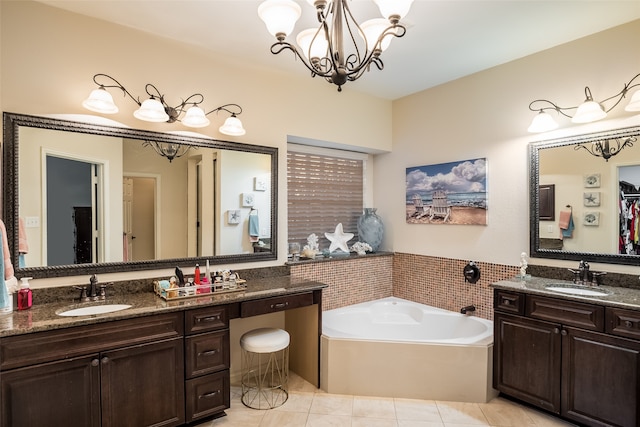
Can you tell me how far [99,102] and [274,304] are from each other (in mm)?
1780

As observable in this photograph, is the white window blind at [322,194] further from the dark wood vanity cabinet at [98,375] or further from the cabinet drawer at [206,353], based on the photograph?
the dark wood vanity cabinet at [98,375]

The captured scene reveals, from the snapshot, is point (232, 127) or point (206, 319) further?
point (232, 127)

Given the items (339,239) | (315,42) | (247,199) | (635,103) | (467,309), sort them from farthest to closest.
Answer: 1. (339,239)
2. (467,309)
3. (247,199)
4. (635,103)
5. (315,42)

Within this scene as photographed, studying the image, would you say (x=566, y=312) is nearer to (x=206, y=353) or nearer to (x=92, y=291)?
(x=206, y=353)

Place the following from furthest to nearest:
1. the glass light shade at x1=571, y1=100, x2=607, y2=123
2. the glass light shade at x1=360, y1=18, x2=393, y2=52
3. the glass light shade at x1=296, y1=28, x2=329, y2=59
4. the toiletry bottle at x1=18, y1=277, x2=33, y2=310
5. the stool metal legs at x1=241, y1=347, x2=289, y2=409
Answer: the stool metal legs at x1=241, y1=347, x2=289, y2=409 → the glass light shade at x1=571, y1=100, x2=607, y2=123 → the toiletry bottle at x1=18, y1=277, x2=33, y2=310 → the glass light shade at x1=296, y1=28, x2=329, y2=59 → the glass light shade at x1=360, y1=18, x2=393, y2=52

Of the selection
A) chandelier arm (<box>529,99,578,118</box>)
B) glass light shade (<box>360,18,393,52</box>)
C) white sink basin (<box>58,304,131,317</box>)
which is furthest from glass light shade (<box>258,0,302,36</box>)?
chandelier arm (<box>529,99,578,118</box>)

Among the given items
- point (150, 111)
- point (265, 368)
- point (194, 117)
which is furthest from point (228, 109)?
point (265, 368)

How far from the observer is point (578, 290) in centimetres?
245

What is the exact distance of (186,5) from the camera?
2.15 m

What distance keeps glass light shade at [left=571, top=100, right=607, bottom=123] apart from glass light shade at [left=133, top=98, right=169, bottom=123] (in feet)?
9.84

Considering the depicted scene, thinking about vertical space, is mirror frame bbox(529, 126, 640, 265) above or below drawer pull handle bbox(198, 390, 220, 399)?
above

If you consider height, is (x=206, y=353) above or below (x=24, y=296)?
below

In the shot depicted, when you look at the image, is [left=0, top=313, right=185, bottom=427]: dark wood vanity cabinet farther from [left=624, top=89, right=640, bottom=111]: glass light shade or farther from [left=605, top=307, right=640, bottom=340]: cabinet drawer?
[left=624, top=89, right=640, bottom=111]: glass light shade

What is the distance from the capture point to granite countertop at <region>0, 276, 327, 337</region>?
5.65 feet
